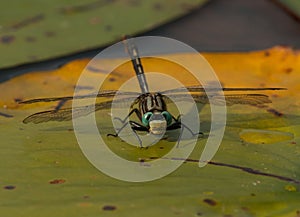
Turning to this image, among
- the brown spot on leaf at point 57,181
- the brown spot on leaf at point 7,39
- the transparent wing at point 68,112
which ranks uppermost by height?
the brown spot on leaf at point 7,39

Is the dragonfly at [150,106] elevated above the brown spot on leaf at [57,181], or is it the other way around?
the dragonfly at [150,106]

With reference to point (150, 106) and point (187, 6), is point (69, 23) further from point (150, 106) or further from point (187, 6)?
point (150, 106)

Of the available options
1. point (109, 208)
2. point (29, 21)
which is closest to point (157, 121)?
point (109, 208)

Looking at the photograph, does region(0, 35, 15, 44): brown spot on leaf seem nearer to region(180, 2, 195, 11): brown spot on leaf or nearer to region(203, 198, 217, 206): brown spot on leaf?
region(180, 2, 195, 11): brown spot on leaf

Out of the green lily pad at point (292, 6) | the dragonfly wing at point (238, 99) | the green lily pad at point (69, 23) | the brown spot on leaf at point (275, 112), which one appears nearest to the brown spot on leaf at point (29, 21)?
the green lily pad at point (69, 23)

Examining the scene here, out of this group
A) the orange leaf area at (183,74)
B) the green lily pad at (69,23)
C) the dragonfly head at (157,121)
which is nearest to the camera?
the dragonfly head at (157,121)

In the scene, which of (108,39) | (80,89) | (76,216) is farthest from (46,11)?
(76,216)

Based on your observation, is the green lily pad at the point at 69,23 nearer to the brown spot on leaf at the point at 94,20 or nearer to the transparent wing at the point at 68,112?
the brown spot on leaf at the point at 94,20

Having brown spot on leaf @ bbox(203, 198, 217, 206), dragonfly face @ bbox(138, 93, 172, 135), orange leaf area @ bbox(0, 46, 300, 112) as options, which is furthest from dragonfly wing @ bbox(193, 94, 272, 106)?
brown spot on leaf @ bbox(203, 198, 217, 206)
